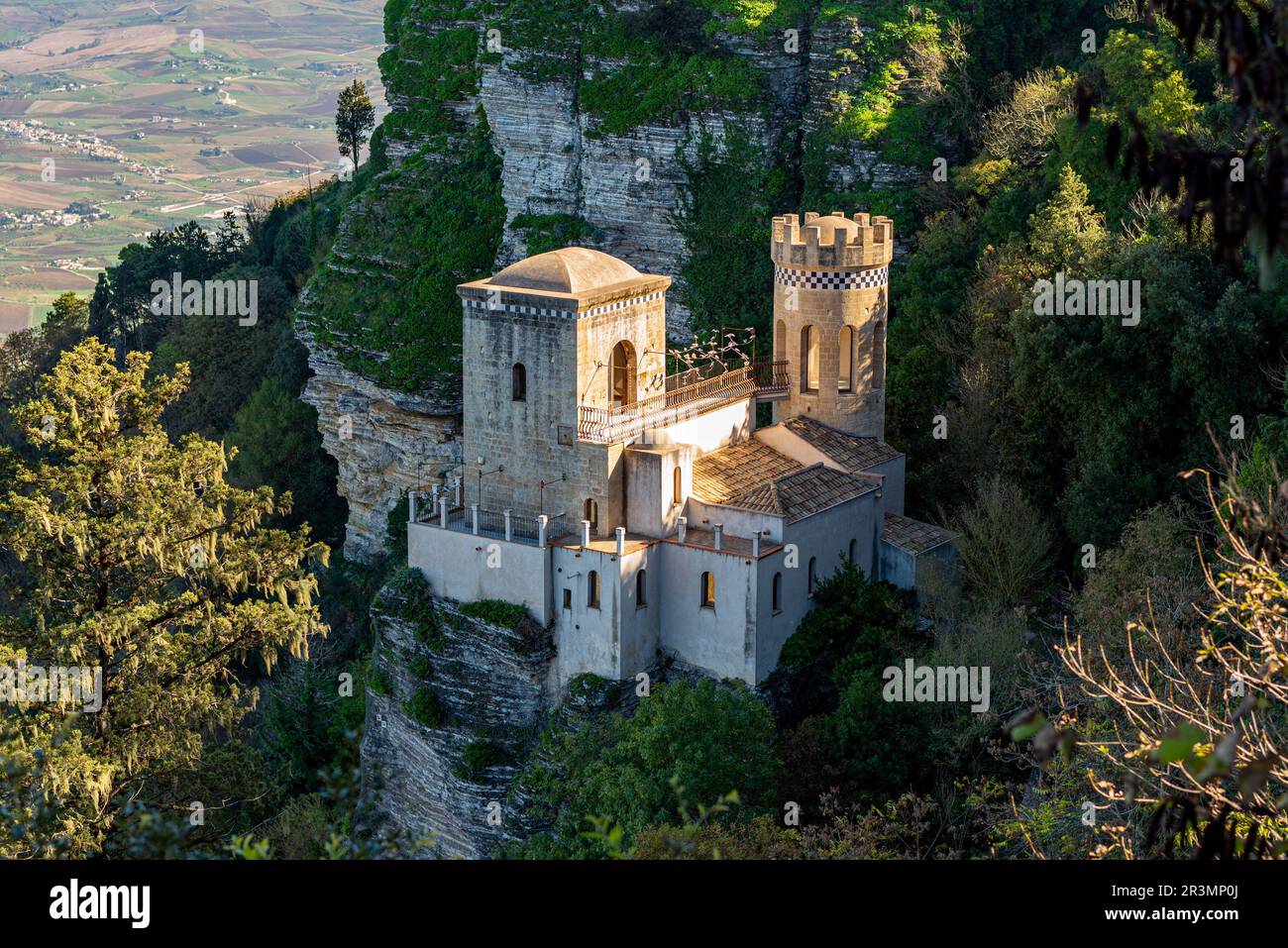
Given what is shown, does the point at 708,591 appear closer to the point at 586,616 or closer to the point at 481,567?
the point at 586,616

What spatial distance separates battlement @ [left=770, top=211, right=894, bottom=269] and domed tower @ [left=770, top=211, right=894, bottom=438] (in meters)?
0.02

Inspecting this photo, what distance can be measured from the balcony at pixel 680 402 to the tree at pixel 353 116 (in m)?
39.5

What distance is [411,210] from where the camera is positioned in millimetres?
59250

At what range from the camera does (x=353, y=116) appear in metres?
77.2

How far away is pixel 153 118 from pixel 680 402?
11421 centimetres

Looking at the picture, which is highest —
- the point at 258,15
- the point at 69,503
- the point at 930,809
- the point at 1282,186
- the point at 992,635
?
the point at 258,15

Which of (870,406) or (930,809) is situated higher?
(870,406)

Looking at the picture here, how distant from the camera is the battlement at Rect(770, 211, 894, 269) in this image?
40188 millimetres

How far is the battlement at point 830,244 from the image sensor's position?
40188mm

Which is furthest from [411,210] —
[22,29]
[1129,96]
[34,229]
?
[22,29]

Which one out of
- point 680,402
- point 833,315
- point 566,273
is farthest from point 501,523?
point 833,315

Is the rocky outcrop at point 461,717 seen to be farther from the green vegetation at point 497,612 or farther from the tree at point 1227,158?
the tree at point 1227,158

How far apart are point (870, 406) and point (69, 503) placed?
17627mm

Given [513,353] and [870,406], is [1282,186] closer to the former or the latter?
[513,353]
